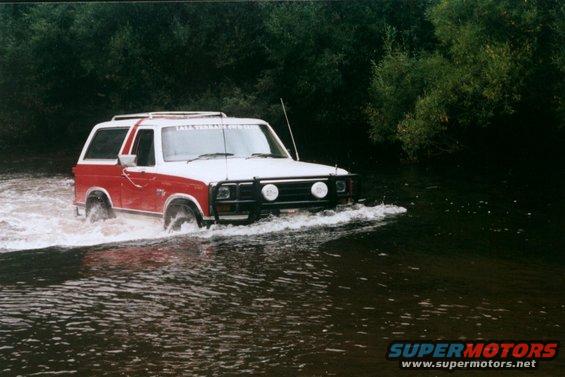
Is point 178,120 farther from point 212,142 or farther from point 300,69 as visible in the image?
point 300,69

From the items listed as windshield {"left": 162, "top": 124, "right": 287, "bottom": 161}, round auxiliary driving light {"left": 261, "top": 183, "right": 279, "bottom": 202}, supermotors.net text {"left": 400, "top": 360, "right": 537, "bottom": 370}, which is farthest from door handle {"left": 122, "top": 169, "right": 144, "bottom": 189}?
supermotors.net text {"left": 400, "top": 360, "right": 537, "bottom": 370}

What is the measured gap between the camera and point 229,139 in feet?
37.6

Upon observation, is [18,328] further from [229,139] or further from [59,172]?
[59,172]

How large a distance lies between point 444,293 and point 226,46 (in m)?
26.0

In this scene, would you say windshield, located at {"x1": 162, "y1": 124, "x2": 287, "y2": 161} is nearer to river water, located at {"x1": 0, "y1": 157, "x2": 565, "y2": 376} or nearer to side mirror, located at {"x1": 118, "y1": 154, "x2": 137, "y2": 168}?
side mirror, located at {"x1": 118, "y1": 154, "x2": 137, "y2": 168}

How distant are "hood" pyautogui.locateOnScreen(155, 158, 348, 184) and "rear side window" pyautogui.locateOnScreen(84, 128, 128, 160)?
1.63 meters

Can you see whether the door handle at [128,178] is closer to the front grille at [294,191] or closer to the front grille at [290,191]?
the front grille at [290,191]

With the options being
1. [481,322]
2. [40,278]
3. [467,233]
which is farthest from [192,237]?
[481,322]

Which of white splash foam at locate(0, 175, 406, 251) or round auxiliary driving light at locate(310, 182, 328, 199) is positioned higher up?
round auxiliary driving light at locate(310, 182, 328, 199)

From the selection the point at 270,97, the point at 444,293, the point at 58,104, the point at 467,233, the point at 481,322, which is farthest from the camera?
the point at 58,104

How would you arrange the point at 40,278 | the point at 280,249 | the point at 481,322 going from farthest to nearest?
the point at 280,249, the point at 40,278, the point at 481,322

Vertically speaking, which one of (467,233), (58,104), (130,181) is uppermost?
(58,104)

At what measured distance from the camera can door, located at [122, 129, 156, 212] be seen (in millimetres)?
11195

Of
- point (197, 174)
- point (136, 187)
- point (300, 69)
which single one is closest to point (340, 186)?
point (197, 174)
